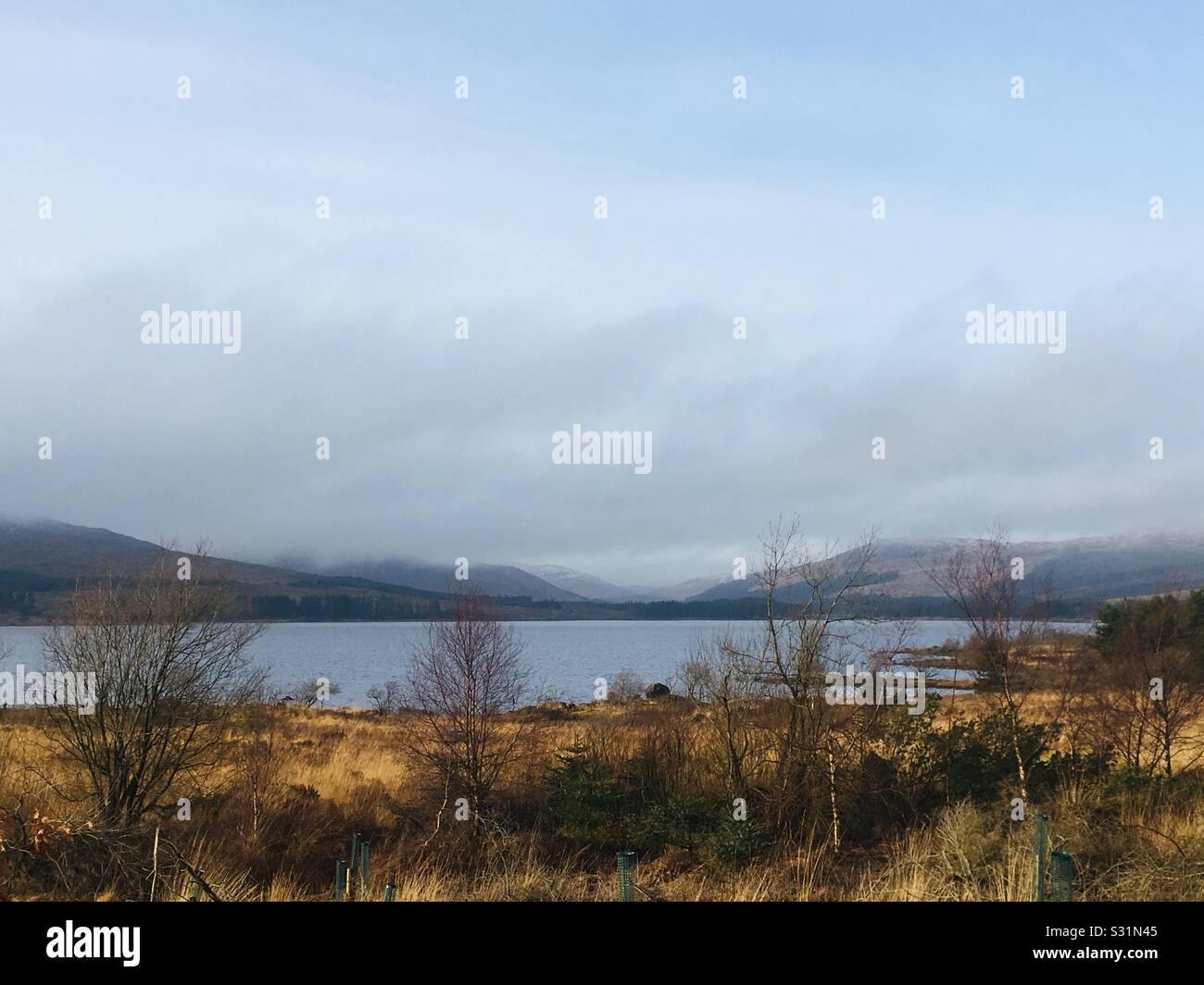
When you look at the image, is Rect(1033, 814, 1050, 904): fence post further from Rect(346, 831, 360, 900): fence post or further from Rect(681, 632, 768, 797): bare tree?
Rect(346, 831, 360, 900): fence post

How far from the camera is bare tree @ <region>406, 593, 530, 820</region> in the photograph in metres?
17.6

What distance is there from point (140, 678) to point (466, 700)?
5540 mm

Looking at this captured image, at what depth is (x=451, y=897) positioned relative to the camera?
1060 centimetres

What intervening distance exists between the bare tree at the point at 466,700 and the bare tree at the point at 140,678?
11.9ft

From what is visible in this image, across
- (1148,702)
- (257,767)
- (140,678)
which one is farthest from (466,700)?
(1148,702)

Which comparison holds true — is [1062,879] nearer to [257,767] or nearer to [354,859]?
[354,859]

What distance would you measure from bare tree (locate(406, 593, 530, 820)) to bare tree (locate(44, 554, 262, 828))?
11.9 feet

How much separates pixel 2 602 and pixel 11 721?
106m

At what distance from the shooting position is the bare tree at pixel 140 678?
15.6 metres

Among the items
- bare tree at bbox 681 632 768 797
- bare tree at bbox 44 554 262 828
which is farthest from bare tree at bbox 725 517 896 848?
bare tree at bbox 44 554 262 828

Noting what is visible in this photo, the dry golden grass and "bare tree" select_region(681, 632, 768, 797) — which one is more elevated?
"bare tree" select_region(681, 632, 768, 797)

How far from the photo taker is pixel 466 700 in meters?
17.6
